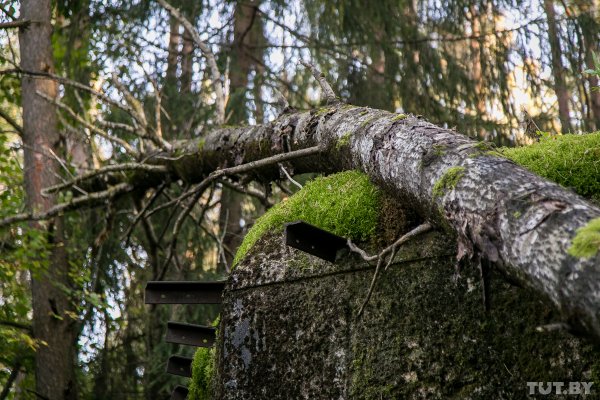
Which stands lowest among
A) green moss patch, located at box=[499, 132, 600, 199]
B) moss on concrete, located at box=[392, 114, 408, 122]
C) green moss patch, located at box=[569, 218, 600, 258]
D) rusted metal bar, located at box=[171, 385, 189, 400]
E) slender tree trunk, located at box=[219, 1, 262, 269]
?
rusted metal bar, located at box=[171, 385, 189, 400]

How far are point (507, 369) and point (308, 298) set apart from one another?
44.4 inches

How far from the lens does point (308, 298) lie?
3586mm

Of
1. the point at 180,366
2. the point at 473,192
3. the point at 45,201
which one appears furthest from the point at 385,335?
the point at 45,201

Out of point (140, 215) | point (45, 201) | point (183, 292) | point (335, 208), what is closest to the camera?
point (335, 208)

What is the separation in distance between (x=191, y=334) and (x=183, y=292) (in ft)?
1.52

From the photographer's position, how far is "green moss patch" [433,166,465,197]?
8.95ft

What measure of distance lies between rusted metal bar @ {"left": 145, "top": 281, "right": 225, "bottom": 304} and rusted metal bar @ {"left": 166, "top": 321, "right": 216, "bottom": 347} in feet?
0.96

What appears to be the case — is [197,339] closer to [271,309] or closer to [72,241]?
[271,309]

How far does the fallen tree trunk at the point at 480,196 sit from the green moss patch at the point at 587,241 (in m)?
0.02

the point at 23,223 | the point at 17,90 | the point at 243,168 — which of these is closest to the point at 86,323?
the point at 23,223

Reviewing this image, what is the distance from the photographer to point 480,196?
8.29ft

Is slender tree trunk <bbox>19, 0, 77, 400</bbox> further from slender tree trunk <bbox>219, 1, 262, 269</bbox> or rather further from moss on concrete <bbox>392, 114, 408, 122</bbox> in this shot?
moss on concrete <bbox>392, 114, 408, 122</bbox>

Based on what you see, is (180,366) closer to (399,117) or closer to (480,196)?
(399,117)

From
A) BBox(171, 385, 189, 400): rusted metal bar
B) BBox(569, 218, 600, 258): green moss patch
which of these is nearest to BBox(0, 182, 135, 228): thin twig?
BBox(171, 385, 189, 400): rusted metal bar
